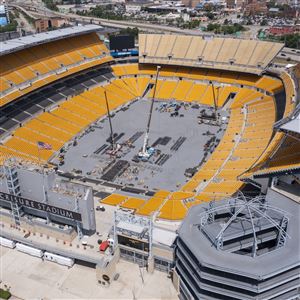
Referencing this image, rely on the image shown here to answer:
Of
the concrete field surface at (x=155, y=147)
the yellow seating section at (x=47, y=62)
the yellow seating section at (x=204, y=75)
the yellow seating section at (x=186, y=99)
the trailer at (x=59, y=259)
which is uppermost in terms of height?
the yellow seating section at (x=47, y=62)

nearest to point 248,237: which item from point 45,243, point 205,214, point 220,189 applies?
point 205,214

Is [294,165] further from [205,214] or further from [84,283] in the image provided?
[84,283]

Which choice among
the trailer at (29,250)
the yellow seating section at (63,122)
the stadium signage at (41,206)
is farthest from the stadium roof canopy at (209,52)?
the trailer at (29,250)

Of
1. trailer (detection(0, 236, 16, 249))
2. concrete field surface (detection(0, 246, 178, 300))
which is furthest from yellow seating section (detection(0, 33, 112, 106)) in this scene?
concrete field surface (detection(0, 246, 178, 300))

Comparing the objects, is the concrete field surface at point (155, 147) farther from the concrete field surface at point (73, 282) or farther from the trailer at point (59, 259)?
the concrete field surface at point (73, 282)

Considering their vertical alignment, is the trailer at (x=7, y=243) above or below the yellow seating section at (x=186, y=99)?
below

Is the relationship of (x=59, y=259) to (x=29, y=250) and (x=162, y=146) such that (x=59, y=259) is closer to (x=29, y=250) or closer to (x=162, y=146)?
(x=29, y=250)

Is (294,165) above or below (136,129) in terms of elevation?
above

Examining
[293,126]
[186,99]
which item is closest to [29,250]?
[293,126]
